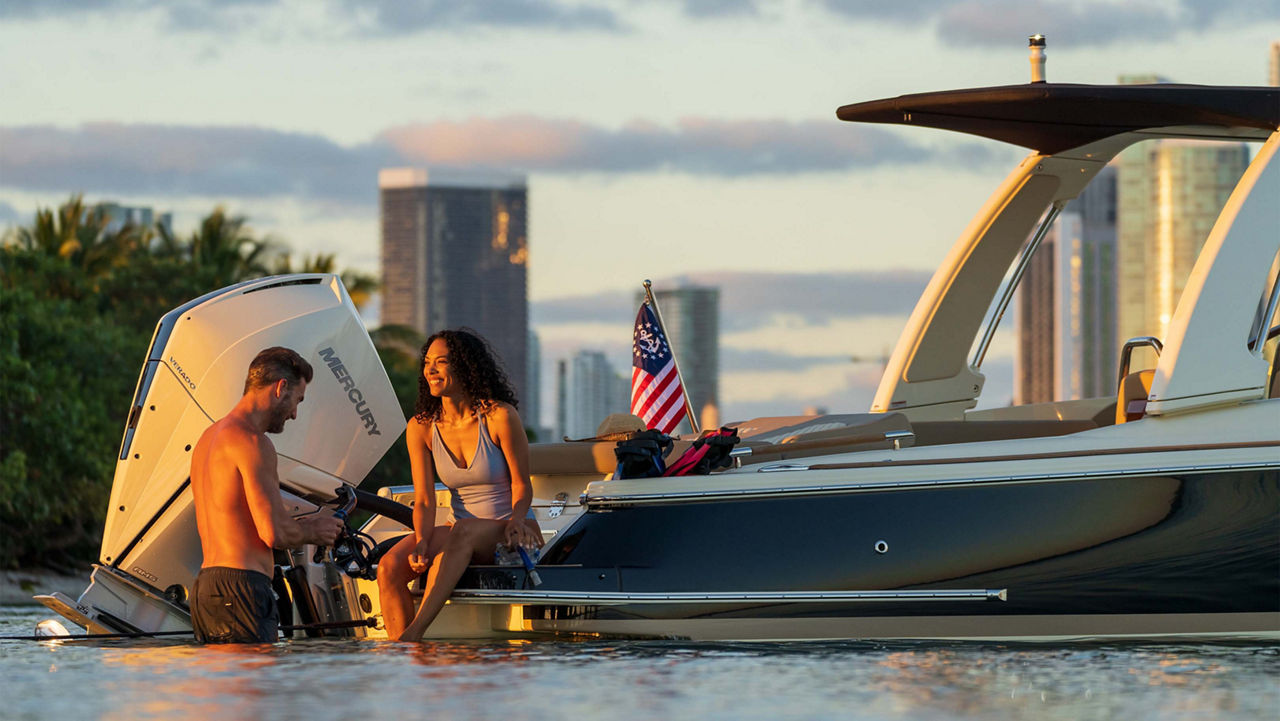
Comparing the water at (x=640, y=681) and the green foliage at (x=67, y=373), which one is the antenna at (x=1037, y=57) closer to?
the water at (x=640, y=681)

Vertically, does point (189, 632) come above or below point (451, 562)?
below

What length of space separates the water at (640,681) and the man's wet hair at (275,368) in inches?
38.3

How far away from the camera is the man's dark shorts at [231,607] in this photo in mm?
6566

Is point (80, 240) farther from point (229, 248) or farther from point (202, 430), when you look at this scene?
point (202, 430)

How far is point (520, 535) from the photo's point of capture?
6770 mm

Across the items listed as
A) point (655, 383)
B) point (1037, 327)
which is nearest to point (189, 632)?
point (655, 383)

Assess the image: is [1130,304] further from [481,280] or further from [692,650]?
[692,650]

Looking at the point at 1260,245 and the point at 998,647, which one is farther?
the point at 1260,245

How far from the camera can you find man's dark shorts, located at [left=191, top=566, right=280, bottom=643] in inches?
259

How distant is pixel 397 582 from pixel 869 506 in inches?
70.1

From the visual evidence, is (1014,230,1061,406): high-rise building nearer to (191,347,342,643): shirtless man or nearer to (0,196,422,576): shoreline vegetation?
(0,196,422,576): shoreline vegetation

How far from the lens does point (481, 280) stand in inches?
6585

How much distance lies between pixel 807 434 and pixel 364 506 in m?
1.79

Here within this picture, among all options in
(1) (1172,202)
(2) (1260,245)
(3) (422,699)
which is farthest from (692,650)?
(1) (1172,202)
